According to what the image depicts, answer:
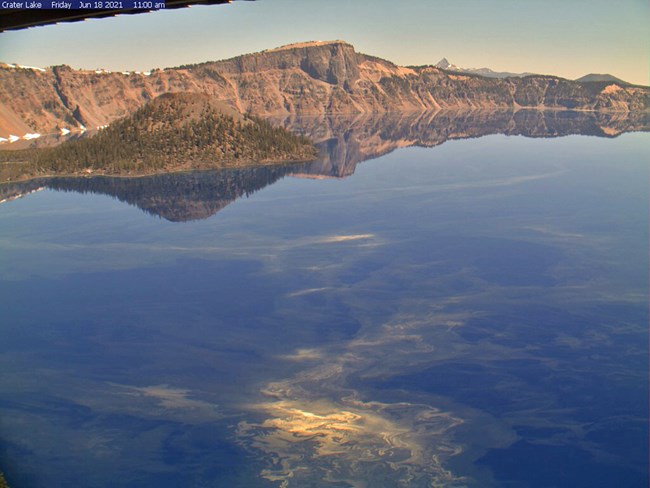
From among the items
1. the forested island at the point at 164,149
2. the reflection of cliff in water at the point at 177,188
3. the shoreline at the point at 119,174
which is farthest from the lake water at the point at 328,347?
the forested island at the point at 164,149

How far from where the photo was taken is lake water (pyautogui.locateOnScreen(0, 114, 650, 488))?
4162cm

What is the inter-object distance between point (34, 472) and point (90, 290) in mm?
44262

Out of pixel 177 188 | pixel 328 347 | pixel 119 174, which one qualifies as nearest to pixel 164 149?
pixel 119 174

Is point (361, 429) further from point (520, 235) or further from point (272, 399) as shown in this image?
point (520, 235)

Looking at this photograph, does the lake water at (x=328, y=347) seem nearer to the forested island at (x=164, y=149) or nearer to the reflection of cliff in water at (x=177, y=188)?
the reflection of cliff in water at (x=177, y=188)

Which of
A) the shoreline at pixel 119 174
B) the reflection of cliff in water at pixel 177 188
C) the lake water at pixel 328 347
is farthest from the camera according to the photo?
the shoreline at pixel 119 174

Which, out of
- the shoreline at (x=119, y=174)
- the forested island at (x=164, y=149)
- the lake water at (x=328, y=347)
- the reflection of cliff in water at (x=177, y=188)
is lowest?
the lake water at (x=328, y=347)

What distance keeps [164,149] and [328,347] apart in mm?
133463

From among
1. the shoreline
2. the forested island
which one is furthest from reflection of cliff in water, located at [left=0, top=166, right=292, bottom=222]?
the forested island

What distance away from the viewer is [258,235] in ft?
358

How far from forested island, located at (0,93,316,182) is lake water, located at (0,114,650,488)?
48695mm

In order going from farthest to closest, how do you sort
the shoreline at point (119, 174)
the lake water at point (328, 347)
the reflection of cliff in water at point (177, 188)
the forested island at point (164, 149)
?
the forested island at point (164, 149) → the shoreline at point (119, 174) → the reflection of cliff in water at point (177, 188) → the lake water at point (328, 347)

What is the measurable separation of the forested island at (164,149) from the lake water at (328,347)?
4870 centimetres

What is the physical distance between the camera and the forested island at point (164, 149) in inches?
6909
